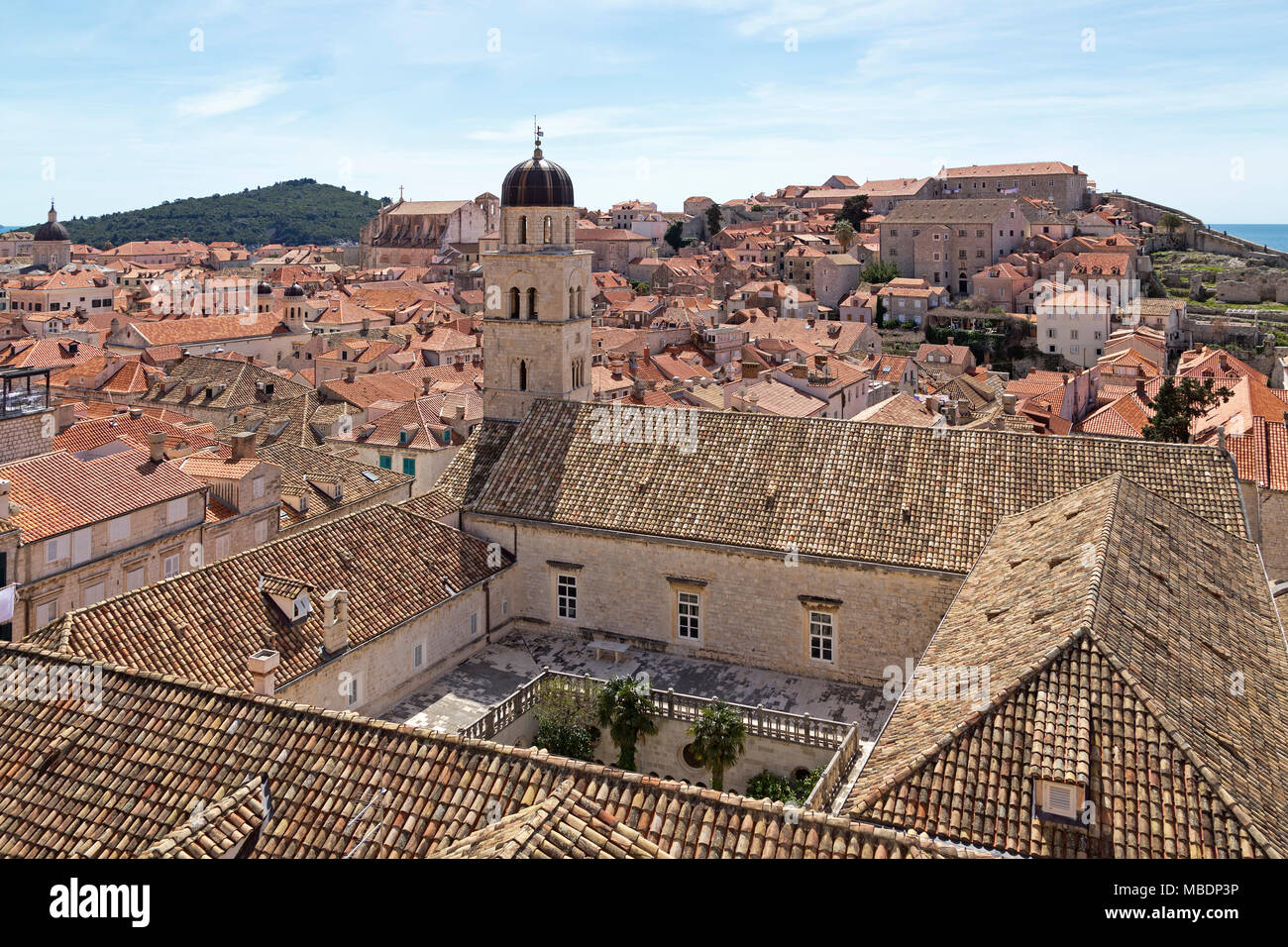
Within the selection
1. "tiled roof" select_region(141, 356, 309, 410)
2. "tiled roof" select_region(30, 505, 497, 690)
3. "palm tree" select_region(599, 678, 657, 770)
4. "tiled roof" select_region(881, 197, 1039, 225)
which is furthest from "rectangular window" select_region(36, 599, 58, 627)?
"tiled roof" select_region(881, 197, 1039, 225)

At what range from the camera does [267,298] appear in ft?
343

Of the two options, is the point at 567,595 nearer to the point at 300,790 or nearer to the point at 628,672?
the point at 628,672

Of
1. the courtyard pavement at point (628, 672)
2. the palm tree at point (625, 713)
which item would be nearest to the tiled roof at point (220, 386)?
the courtyard pavement at point (628, 672)

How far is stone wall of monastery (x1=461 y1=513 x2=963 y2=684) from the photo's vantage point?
79.2 ft

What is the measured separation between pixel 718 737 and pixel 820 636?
545 centimetres

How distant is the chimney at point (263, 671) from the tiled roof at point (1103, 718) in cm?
1070

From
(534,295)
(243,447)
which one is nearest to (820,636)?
(534,295)

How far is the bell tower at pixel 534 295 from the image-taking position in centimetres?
3253

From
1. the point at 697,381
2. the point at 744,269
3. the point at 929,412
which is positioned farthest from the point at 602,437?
the point at 744,269

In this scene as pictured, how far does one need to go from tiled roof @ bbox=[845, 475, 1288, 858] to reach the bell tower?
56.0 feet

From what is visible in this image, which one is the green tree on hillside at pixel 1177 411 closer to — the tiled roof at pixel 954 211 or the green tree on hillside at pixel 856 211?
the tiled roof at pixel 954 211

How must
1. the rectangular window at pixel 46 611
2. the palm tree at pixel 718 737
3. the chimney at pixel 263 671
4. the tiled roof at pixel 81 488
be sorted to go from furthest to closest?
1. the tiled roof at pixel 81 488
2. the rectangular window at pixel 46 611
3. the palm tree at pixel 718 737
4. the chimney at pixel 263 671

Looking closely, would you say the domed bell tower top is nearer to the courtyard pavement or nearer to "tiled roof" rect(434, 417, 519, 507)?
"tiled roof" rect(434, 417, 519, 507)

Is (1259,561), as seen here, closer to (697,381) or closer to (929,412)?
(929,412)
